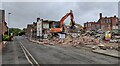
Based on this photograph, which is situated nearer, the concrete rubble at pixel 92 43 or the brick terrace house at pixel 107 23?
the concrete rubble at pixel 92 43

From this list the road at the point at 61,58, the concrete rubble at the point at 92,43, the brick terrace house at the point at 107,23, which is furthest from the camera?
the brick terrace house at the point at 107,23

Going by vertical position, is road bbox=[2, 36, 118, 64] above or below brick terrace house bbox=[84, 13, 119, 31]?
below

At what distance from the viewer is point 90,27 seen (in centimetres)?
10312

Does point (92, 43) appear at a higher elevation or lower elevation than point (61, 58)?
higher

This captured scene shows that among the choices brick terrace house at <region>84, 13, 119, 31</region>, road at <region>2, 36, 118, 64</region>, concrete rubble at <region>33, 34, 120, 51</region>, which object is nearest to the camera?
road at <region>2, 36, 118, 64</region>

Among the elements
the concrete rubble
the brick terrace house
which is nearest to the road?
the concrete rubble

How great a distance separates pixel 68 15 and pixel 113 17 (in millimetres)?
38272

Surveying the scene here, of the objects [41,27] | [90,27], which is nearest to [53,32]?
[41,27]

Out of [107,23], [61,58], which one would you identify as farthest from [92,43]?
[107,23]

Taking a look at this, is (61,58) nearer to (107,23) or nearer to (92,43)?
(92,43)

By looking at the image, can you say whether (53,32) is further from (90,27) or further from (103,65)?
(90,27)

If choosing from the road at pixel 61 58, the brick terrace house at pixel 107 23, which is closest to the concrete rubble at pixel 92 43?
the road at pixel 61 58

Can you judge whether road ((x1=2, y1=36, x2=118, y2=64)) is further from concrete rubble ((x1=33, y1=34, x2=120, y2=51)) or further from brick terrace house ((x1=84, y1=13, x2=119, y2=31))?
brick terrace house ((x1=84, y1=13, x2=119, y2=31))

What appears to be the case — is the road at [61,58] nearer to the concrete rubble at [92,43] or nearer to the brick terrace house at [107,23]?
the concrete rubble at [92,43]
